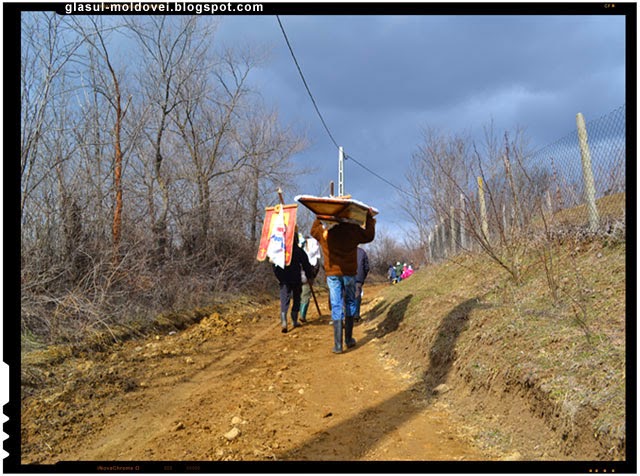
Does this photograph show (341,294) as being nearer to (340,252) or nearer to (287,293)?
(340,252)

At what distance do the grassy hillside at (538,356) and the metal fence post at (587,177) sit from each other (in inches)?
13.4

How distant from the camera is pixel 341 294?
609 centimetres

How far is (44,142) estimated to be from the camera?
636 centimetres

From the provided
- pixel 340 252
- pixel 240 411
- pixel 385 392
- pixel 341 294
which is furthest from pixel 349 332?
pixel 240 411

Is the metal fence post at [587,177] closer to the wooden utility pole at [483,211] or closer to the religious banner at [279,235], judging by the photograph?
the wooden utility pole at [483,211]

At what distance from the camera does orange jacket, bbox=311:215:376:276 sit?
19.7 feet

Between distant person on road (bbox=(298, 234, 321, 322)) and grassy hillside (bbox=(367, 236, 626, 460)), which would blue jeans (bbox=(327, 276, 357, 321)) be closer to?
grassy hillside (bbox=(367, 236, 626, 460))

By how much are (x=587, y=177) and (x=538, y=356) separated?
3.44m

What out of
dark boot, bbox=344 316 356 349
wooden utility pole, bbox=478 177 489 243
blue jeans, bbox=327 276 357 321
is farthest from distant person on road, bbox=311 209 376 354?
wooden utility pole, bbox=478 177 489 243

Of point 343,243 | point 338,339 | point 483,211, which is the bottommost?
point 338,339

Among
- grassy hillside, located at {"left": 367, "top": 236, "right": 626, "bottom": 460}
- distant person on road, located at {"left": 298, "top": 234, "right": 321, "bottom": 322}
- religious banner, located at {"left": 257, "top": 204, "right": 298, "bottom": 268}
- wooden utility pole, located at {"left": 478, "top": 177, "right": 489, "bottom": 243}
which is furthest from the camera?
distant person on road, located at {"left": 298, "top": 234, "right": 321, "bottom": 322}

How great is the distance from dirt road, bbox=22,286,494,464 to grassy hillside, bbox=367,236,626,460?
1.07 feet

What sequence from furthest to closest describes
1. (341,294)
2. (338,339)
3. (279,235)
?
(279,235), (341,294), (338,339)

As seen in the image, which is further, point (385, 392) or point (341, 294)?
point (341, 294)
